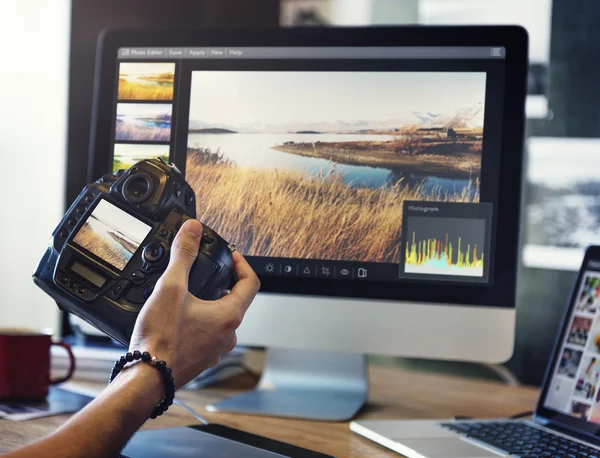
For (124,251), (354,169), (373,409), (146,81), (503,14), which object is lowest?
(373,409)

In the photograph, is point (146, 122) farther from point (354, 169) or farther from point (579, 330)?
point (579, 330)

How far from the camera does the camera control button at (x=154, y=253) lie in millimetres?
670

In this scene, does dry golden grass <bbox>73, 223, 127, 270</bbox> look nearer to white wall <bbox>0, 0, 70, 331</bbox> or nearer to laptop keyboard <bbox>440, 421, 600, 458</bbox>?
laptop keyboard <bbox>440, 421, 600, 458</bbox>

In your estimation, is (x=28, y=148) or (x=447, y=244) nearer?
(x=447, y=244)

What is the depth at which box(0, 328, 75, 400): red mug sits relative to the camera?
0.86 m

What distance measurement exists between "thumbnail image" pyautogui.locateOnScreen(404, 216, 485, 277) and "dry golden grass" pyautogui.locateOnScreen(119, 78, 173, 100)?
1.16 feet

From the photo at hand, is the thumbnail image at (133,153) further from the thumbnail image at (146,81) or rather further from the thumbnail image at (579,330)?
the thumbnail image at (579,330)

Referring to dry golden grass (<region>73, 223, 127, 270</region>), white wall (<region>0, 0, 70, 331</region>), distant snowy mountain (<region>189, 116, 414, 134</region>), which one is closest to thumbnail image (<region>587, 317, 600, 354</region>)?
distant snowy mountain (<region>189, 116, 414, 134</region>)

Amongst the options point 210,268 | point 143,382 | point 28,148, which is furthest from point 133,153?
point 28,148

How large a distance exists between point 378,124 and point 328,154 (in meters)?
0.07

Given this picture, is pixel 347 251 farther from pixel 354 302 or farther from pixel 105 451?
pixel 105 451

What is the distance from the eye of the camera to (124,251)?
69 cm

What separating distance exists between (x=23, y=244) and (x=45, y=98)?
32 centimetres

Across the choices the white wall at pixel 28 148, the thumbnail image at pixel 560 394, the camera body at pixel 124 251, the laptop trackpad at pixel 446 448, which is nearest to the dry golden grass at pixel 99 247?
the camera body at pixel 124 251
